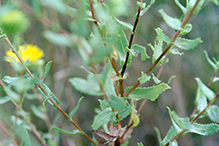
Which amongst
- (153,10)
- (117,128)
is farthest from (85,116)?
(117,128)

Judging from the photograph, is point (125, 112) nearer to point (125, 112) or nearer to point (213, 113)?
point (125, 112)

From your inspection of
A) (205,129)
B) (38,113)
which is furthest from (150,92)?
(38,113)

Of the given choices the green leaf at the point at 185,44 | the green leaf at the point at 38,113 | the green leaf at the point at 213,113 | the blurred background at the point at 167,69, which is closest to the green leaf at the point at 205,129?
the green leaf at the point at 213,113

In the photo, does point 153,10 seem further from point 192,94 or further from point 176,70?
point 192,94

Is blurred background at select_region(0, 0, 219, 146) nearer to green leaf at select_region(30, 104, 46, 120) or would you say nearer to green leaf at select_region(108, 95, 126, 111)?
green leaf at select_region(30, 104, 46, 120)

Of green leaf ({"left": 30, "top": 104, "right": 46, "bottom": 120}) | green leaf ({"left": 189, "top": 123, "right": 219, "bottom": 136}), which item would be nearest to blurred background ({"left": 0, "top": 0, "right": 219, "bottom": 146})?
Answer: green leaf ({"left": 30, "top": 104, "right": 46, "bottom": 120})
